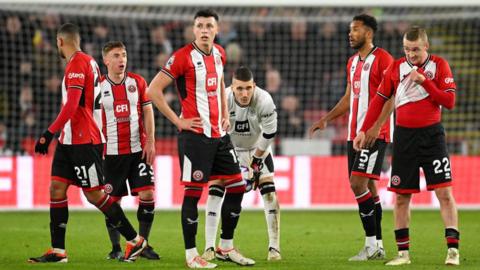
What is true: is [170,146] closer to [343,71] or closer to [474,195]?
[343,71]

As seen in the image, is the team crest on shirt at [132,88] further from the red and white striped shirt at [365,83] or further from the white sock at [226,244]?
the red and white striped shirt at [365,83]

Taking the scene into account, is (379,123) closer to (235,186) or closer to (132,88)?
(235,186)

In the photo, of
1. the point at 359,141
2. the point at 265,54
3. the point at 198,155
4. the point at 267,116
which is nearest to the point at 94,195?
the point at 198,155

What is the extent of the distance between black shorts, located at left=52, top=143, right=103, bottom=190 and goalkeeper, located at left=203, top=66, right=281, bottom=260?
109 centimetres

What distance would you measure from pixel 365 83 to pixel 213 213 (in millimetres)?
1849

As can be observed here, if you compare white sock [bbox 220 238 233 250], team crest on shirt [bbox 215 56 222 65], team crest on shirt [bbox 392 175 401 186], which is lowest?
white sock [bbox 220 238 233 250]

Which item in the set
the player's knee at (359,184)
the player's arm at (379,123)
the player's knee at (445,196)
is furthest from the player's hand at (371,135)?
the player's knee at (445,196)

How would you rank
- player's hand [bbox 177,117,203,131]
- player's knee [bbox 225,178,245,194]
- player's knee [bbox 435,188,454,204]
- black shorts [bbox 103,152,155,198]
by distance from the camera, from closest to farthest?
player's hand [bbox 177,117,203,131] < player's knee [bbox 435,188,454,204] < player's knee [bbox 225,178,245,194] < black shorts [bbox 103,152,155,198]

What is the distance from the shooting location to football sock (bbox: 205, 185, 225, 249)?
8.93 m

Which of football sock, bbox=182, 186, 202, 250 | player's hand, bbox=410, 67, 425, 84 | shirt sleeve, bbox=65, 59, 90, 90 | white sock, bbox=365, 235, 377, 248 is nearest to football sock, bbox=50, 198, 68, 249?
shirt sleeve, bbox=65, 59, 90, 90

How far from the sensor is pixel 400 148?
331 inches

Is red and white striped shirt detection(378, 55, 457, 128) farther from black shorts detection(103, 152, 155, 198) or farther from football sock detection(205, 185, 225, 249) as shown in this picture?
black shorts detection(103, 152, 155, 198)

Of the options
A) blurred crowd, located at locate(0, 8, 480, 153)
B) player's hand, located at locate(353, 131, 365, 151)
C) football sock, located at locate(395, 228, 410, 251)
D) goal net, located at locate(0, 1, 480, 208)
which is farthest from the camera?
blurred crowd, located at locate(0, 8, 480, 153)

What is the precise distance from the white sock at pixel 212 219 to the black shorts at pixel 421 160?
164 cm
